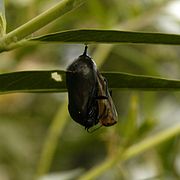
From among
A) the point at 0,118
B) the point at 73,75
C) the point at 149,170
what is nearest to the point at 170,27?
the point at 149,170

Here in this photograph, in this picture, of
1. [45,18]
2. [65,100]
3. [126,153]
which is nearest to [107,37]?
[45,18]

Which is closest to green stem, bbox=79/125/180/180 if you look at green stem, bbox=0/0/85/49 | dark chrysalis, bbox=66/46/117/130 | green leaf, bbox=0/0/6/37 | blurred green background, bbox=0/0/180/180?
blurred green background, bbox=0/0/180/180

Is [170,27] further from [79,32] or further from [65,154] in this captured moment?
[79,32]

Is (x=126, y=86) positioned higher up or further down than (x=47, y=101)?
further down

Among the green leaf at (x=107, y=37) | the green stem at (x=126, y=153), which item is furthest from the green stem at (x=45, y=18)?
the green stem at (x=126, y=153)

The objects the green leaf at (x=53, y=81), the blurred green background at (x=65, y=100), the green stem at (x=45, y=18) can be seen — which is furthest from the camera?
the blurred green background at (x=65, y=100)

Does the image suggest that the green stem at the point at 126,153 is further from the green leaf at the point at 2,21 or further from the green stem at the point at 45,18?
the green stem at the point at 45,18

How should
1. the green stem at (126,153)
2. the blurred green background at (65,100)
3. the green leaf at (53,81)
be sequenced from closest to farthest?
the green leaf at (53,81) → the green stem at (126,153) → the blurred green background at (65,100)
